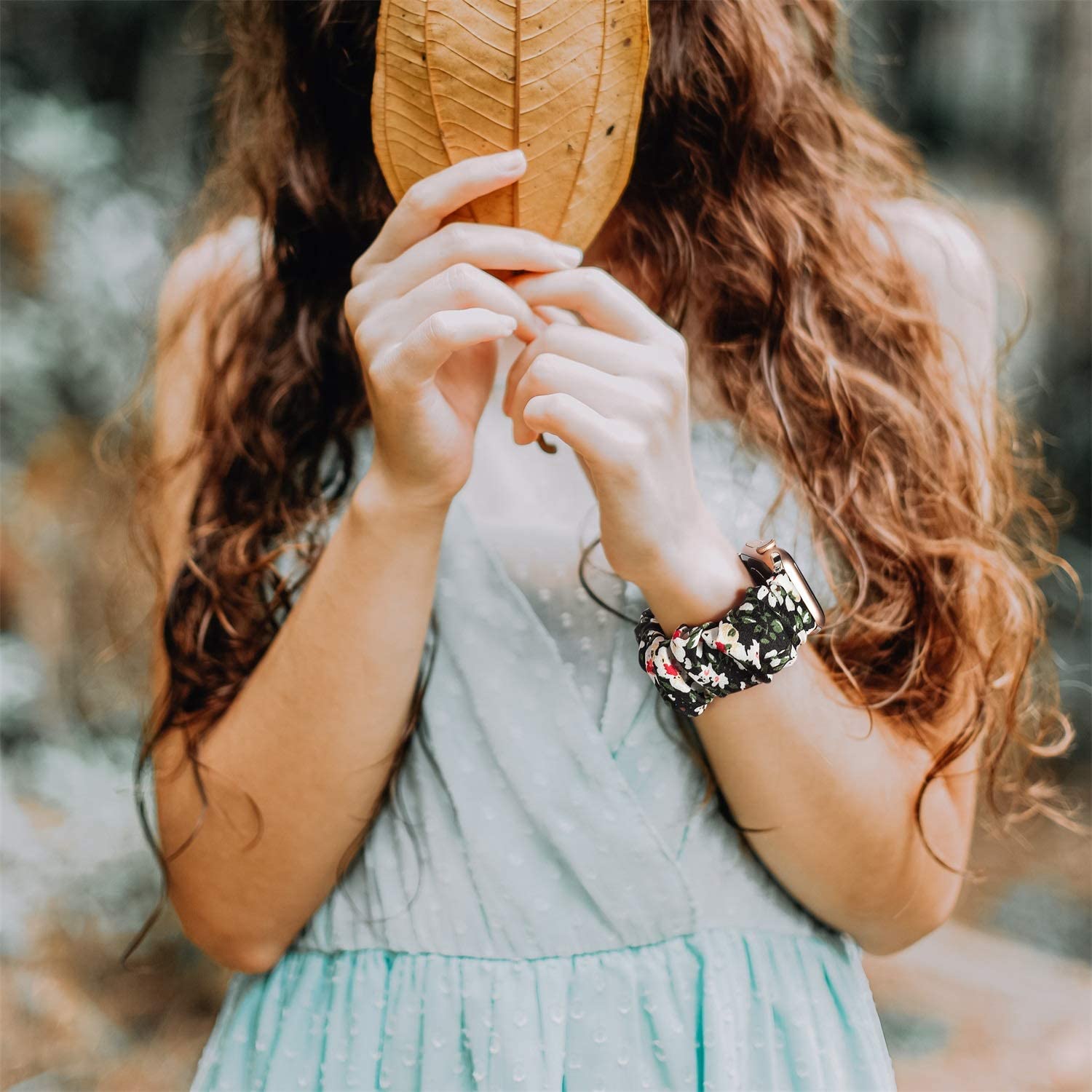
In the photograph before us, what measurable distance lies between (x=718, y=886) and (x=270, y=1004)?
38 centimetres

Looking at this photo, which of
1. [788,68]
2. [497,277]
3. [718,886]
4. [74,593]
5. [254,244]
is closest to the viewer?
[497,277]

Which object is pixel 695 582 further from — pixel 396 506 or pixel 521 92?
pixel 521 92

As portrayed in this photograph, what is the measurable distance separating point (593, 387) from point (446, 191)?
0.15 meters

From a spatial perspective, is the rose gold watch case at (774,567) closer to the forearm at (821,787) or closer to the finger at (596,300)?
the forearm at (821,787)

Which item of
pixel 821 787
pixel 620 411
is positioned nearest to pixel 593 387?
pixel 620 411

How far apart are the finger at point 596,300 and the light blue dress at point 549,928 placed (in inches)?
9.6

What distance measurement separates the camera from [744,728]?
27.9 inches

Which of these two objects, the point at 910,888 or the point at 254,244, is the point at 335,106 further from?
the point at 910,888

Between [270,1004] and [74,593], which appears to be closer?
[270,1004]

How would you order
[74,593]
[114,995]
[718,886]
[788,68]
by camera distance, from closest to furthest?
1. [718,886]
2. [788,68]
3. [114,995]
4. [74,593]

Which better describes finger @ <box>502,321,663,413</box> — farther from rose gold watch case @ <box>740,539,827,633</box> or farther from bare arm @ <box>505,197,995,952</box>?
rose gold watch case @ <box>740,539,827,633</box>

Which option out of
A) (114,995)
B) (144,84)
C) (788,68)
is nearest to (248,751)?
(788,68)

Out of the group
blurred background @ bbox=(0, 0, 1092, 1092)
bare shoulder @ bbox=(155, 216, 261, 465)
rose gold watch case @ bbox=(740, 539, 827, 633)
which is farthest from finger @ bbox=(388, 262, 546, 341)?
blurred background @ bbox=(0, 0, 1092, 1092)

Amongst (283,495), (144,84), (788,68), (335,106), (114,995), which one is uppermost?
(788,68)
